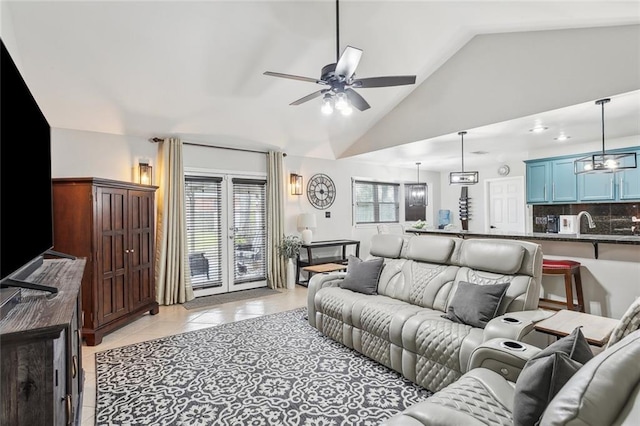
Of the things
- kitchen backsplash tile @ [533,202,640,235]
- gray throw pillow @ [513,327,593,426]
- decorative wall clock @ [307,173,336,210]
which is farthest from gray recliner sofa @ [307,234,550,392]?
kitchen backsplash tile @ [533,202,640,235]

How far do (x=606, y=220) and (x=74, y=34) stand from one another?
7.81 metres

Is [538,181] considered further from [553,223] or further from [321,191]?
[321,191]

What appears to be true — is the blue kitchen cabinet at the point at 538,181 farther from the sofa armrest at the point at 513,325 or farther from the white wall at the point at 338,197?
the sofa armrest at the point at 513,325

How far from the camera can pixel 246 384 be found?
2.57 meters

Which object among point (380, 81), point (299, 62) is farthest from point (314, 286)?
point (299, 62)

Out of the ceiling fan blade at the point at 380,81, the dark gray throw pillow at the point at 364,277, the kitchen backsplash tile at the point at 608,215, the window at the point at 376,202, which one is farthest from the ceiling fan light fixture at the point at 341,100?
the kitchen backsplash tile at the point at 608,215

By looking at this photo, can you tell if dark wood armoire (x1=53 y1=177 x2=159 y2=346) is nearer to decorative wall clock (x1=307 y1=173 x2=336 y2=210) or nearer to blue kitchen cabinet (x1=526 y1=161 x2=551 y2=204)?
decorative wall clock (x1=307 y1=173 x2=336 y2=210)

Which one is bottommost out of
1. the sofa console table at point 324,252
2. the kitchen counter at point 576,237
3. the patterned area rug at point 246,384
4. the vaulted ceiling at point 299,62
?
the patterned area rug at point 246,384

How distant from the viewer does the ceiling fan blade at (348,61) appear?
2.42 metres

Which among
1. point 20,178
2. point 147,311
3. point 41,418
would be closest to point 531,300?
point 41,418

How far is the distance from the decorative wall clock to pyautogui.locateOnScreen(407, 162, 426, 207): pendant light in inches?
92.1

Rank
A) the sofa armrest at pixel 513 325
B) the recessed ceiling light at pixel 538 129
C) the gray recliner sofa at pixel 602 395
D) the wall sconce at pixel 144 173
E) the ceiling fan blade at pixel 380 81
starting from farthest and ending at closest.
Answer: the wall sconce at pixel 144 173
the recessed ceiling light at pixel 538 129
the ceiling fan blade at pixel 380 81
the sofa armrest at pixel 513 325
the gray recliner sofa at pixel 602 395

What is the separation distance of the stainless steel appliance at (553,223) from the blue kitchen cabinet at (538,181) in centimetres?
45

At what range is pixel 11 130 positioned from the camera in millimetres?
1301
